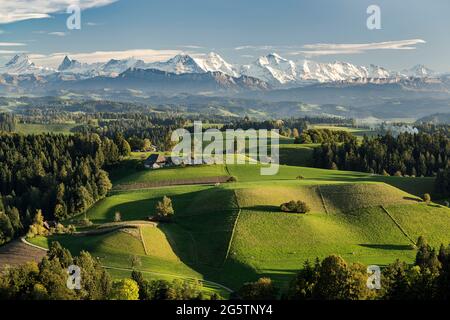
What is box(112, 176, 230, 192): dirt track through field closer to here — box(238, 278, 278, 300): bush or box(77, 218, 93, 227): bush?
box(77, 218, 93, 227): bush

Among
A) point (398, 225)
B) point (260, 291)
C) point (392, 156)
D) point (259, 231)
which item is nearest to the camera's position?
point (260, 291)

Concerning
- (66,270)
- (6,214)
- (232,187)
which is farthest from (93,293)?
(6,214)

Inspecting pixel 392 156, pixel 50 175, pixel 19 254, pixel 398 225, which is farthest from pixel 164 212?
pixel 392 156

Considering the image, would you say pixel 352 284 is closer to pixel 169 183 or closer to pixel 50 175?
pixel 169 183

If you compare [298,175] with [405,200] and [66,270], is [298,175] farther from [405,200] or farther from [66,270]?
[66,270]

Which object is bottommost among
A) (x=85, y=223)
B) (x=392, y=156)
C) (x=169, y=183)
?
(x=85, y=223)

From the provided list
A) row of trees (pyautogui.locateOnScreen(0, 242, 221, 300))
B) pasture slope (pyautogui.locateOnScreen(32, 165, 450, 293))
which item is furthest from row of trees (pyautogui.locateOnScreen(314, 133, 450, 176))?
row of trees (pyautogui.locateOnScreen(0, 242, 221, 300))

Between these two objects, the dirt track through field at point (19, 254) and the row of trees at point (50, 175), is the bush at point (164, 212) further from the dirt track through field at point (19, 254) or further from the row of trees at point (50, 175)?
the row of trees at point (50, 175)

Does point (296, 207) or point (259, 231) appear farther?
point (296, 207)
